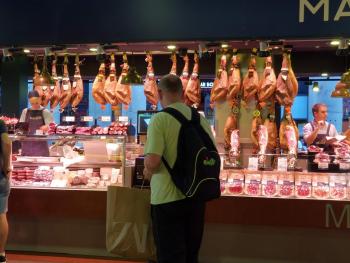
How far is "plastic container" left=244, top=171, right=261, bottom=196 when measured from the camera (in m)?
5.02

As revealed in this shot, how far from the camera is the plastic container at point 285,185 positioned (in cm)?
495

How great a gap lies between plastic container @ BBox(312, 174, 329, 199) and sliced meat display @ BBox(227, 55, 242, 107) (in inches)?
57.4

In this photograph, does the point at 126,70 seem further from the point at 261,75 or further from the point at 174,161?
the point at 174,161

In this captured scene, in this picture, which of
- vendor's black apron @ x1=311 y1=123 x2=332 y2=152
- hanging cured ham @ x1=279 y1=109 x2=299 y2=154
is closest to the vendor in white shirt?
vendor's black apron @ x1=311 y1=123 x2=332 y2=152

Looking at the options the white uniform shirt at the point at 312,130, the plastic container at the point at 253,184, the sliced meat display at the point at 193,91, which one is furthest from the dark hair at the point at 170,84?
the white uniform shirt at the point at 312,130

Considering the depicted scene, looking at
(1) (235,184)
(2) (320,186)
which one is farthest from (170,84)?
(2) (320,186)

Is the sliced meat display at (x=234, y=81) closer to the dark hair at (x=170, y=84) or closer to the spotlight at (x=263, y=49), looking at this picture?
the spotlight at (x=263, y=49)

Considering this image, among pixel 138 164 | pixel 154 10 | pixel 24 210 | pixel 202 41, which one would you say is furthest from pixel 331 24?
pixel 24 210

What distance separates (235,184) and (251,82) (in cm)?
135

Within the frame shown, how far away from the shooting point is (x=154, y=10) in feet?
17.2

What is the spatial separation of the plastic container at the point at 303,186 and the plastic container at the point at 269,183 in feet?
0.70

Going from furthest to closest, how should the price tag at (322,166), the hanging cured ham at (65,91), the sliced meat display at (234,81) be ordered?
the hanging cured ham at (65,91) → the sliced meat display at (234,81) → the price tag at (322,166)

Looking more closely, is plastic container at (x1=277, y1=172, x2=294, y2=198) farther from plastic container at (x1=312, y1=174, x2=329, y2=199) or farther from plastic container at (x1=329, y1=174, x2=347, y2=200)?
plastic container at (x1=329, y1=174, x2=347, y2=200)

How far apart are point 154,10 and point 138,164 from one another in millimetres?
1608
